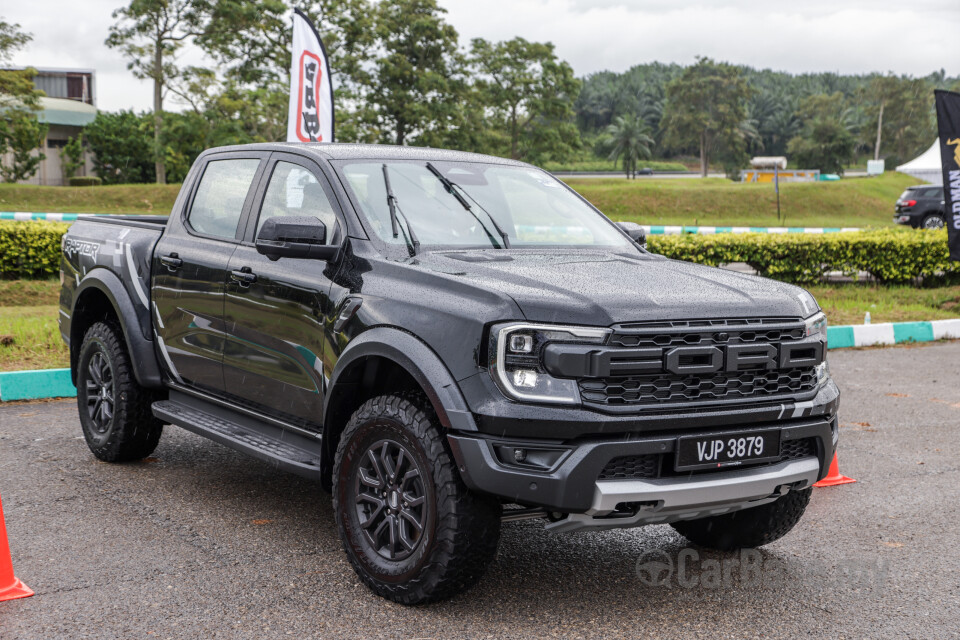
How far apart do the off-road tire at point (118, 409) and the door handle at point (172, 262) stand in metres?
0.68

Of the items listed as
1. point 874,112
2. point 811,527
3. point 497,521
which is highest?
point 874,112

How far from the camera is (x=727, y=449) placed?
11.7ft

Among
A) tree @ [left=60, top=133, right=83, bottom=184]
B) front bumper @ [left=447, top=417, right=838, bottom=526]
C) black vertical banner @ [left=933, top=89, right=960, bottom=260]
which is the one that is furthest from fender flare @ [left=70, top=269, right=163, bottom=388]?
tree @ [left=60, top=133, right=83, bottom=184]

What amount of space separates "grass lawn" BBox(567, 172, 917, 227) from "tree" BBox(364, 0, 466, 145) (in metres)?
8.58

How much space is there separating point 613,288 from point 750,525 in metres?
1.45

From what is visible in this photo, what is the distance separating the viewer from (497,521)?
3.62m

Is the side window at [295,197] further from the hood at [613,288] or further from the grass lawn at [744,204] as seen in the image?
the grass lawn at [744,204]

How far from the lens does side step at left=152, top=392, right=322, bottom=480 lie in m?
4.32

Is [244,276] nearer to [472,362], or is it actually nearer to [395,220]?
[395,220]

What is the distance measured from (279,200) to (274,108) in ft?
107

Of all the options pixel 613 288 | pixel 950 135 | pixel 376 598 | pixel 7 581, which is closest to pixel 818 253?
pixel 950 135

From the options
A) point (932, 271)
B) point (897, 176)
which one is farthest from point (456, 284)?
point (897, 176)

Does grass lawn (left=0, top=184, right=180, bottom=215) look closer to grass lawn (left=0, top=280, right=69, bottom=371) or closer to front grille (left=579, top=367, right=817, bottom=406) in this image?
grass lawn (left=0, top=280, right=69, bottom=371)

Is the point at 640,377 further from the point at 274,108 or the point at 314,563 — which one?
the point at 274,108
